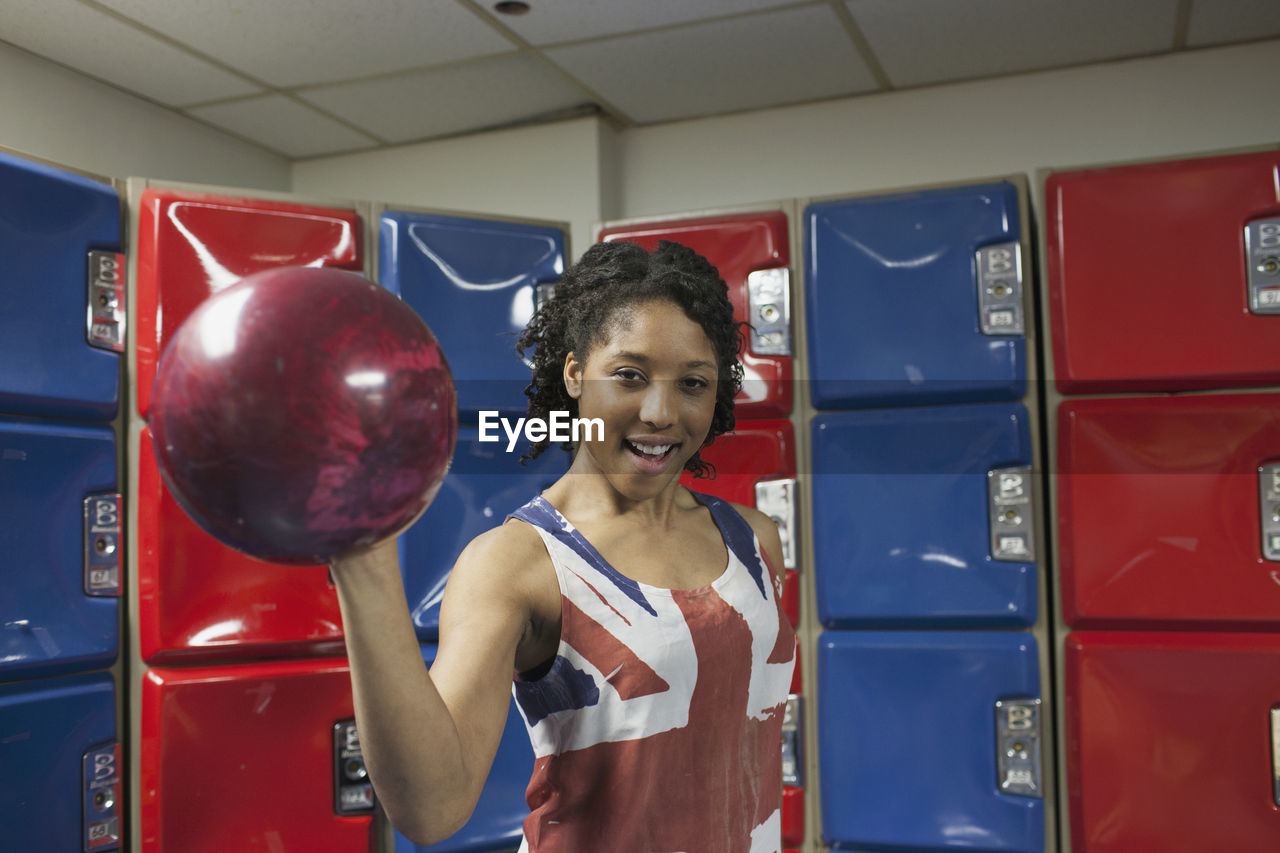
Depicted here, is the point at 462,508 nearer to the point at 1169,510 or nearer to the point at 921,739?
the point at 921,739

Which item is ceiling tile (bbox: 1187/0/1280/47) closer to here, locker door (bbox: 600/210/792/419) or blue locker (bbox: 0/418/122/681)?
locker door (bbox: 600/210/792/419)

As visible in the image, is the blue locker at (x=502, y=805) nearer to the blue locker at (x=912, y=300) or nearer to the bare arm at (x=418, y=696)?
the blue locker at (x=912, y=300)

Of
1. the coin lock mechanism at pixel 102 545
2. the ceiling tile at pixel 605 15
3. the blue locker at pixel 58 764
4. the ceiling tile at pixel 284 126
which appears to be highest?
the ceiling tile at pixel 284 126

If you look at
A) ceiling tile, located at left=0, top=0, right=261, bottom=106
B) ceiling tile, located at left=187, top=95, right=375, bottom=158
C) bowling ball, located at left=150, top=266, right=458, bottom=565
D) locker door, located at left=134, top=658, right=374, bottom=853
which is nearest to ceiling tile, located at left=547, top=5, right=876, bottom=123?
ceiling tile, located at left=187, top=95, right=375, bottom=158

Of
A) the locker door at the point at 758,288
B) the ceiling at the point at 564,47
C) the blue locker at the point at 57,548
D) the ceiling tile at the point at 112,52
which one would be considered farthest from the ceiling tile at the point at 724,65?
the blue locker at the point at 57,548

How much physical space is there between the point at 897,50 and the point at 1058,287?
139 cm

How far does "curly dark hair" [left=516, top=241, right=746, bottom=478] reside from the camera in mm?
1235

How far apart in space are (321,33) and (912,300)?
1.98 metres

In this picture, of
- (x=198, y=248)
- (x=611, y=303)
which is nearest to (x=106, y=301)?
(x=198, y=248)

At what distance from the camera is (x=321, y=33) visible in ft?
9.74

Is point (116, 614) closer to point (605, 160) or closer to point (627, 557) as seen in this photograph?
point (627, 557)

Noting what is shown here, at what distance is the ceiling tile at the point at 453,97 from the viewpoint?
332 centimetres

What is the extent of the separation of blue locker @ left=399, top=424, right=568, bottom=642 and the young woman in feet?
2.78

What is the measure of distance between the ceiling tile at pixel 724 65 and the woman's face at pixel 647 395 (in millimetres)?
2013
